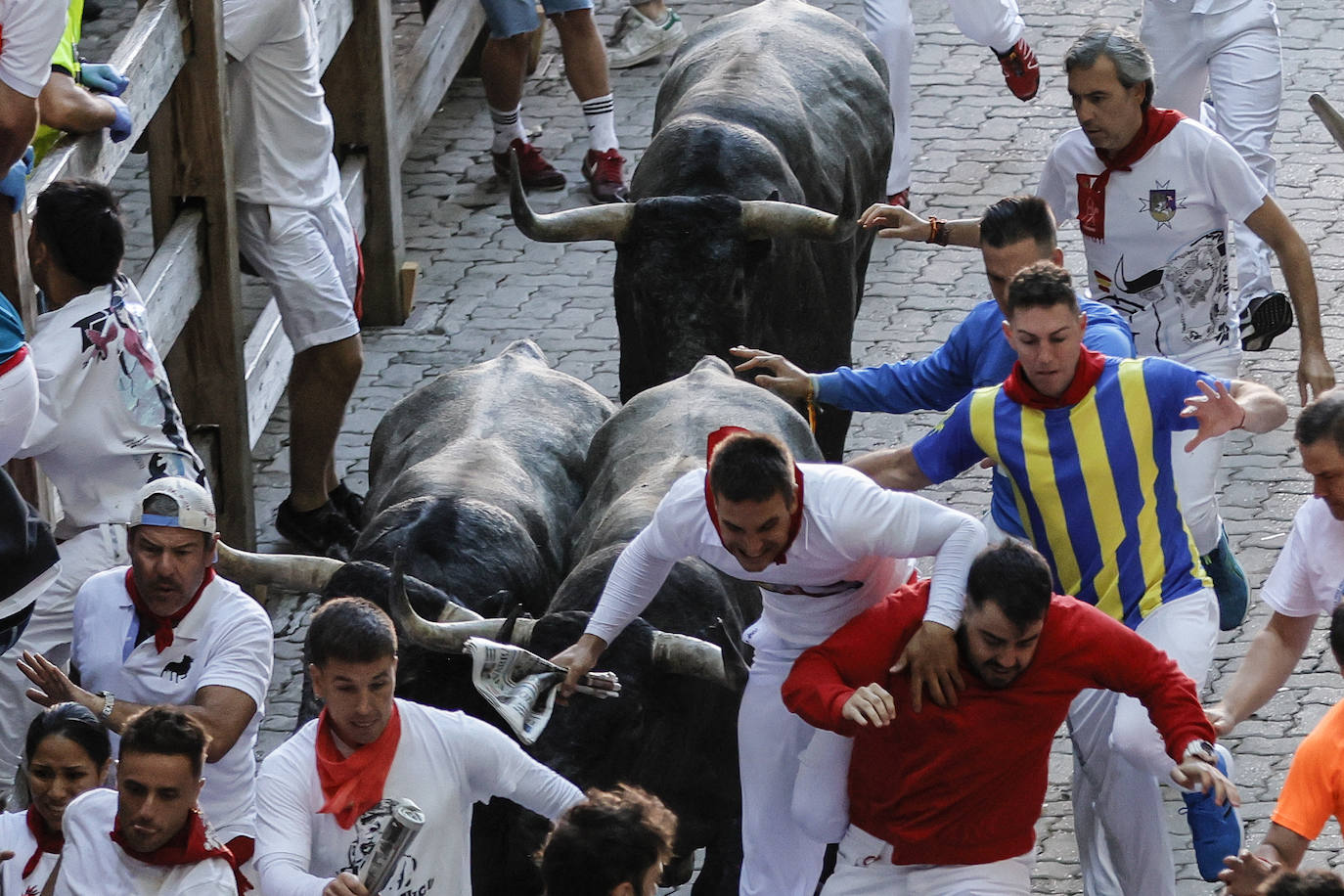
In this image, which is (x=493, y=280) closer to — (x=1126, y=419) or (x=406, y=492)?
(x=406, y=492)

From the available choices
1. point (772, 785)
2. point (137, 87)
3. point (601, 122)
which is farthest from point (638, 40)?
point (772, 785)

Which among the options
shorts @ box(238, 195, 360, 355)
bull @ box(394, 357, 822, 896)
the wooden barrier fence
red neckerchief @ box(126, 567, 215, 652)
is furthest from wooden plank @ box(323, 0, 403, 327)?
red neckerchief @ box(126, 567, 215, 652)

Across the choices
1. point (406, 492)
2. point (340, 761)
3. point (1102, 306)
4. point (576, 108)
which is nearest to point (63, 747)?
point (340, 761)

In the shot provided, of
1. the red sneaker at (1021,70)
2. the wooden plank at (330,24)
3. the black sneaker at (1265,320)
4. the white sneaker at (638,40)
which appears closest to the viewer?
the black sneaker at (1265,320)

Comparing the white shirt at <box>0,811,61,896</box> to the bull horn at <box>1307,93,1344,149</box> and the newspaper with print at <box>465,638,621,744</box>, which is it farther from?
the bull horn at <box>1307,93,1344,149</box>

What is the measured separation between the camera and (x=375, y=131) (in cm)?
1150

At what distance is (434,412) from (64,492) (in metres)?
2.08

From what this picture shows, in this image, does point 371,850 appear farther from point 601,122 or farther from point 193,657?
point 601,122

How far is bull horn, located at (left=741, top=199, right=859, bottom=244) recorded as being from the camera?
8.88 meters

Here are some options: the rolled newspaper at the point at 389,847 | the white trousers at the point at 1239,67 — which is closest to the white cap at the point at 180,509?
the rolled newspaper at the point at 389,847

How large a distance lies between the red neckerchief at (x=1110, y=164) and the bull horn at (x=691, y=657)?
2.31 metres

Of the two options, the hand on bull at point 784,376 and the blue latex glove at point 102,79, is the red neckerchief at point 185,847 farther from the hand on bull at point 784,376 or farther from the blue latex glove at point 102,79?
the blue latex glove at point 102,79

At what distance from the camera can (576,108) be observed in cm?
1392

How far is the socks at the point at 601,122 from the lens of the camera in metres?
12.2
